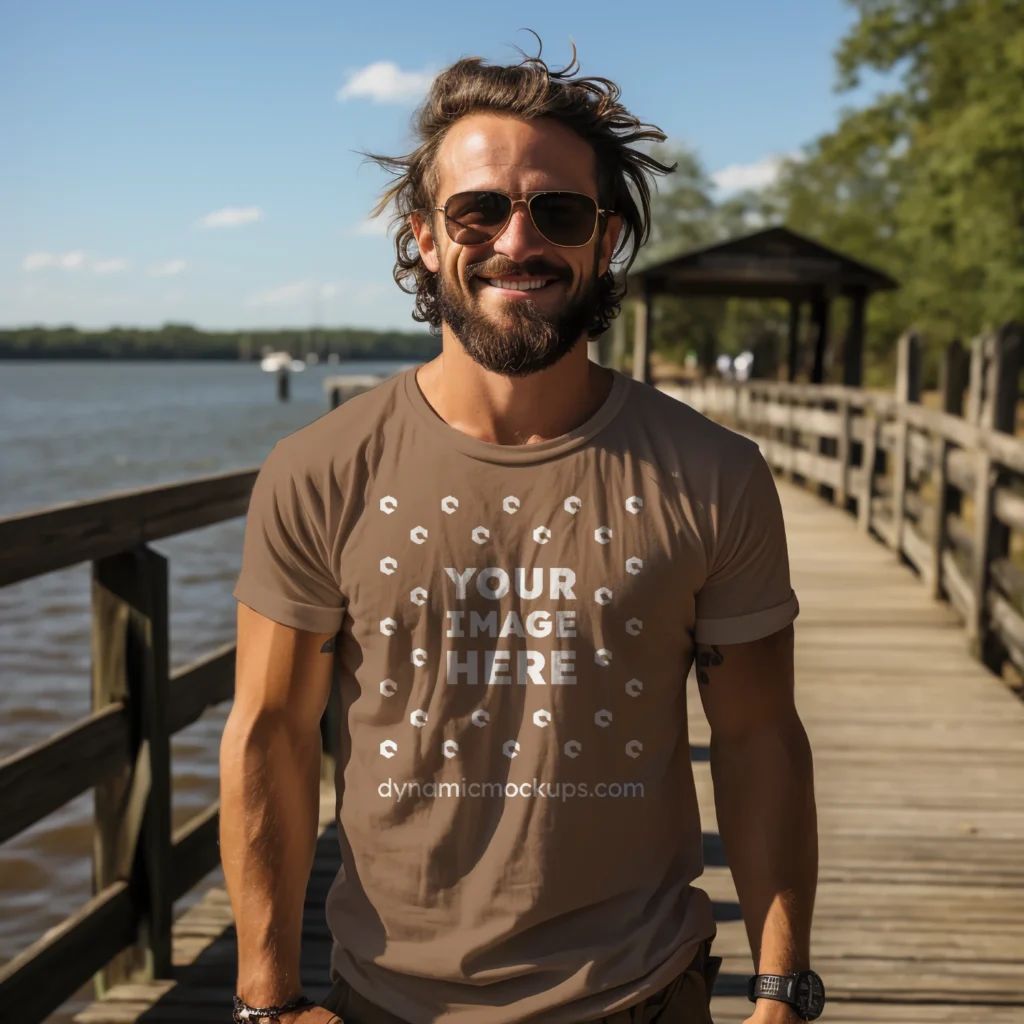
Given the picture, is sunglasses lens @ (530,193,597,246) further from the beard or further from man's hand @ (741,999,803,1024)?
man's hand @ (741,999,803,1024)

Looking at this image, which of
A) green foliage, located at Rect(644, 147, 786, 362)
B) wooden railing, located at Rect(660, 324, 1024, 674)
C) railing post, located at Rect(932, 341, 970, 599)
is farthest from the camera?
green foliage, located at Rect(644, 147, 786, 362)

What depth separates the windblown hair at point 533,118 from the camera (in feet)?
5.89

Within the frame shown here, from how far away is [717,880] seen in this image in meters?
4.06

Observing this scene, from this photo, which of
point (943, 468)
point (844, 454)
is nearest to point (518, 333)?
point (943, 468)

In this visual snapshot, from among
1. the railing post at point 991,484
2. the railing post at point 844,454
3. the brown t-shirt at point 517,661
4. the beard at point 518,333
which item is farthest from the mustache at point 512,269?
the railing post at point 844,454

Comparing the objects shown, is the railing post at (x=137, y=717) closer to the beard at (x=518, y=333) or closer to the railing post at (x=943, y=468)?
the beard at (x=518, y=333)

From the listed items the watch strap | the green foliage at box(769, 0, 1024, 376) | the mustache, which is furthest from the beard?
the green foliage at box(769, 0, 1024, 376)

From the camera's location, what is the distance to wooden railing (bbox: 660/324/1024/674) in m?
6.99

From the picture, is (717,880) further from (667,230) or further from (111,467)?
(667,230)

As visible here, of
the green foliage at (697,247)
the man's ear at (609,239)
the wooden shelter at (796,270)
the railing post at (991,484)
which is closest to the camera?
the man's ear at (609,239)

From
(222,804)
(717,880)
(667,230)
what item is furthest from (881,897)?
(667,230)

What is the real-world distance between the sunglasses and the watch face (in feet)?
3.35

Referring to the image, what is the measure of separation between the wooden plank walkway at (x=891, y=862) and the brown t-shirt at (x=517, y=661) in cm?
170

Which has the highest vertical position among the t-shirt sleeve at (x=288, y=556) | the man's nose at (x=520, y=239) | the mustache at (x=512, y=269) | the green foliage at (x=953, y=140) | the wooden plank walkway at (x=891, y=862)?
the green foliage at (x=953, y=140)
